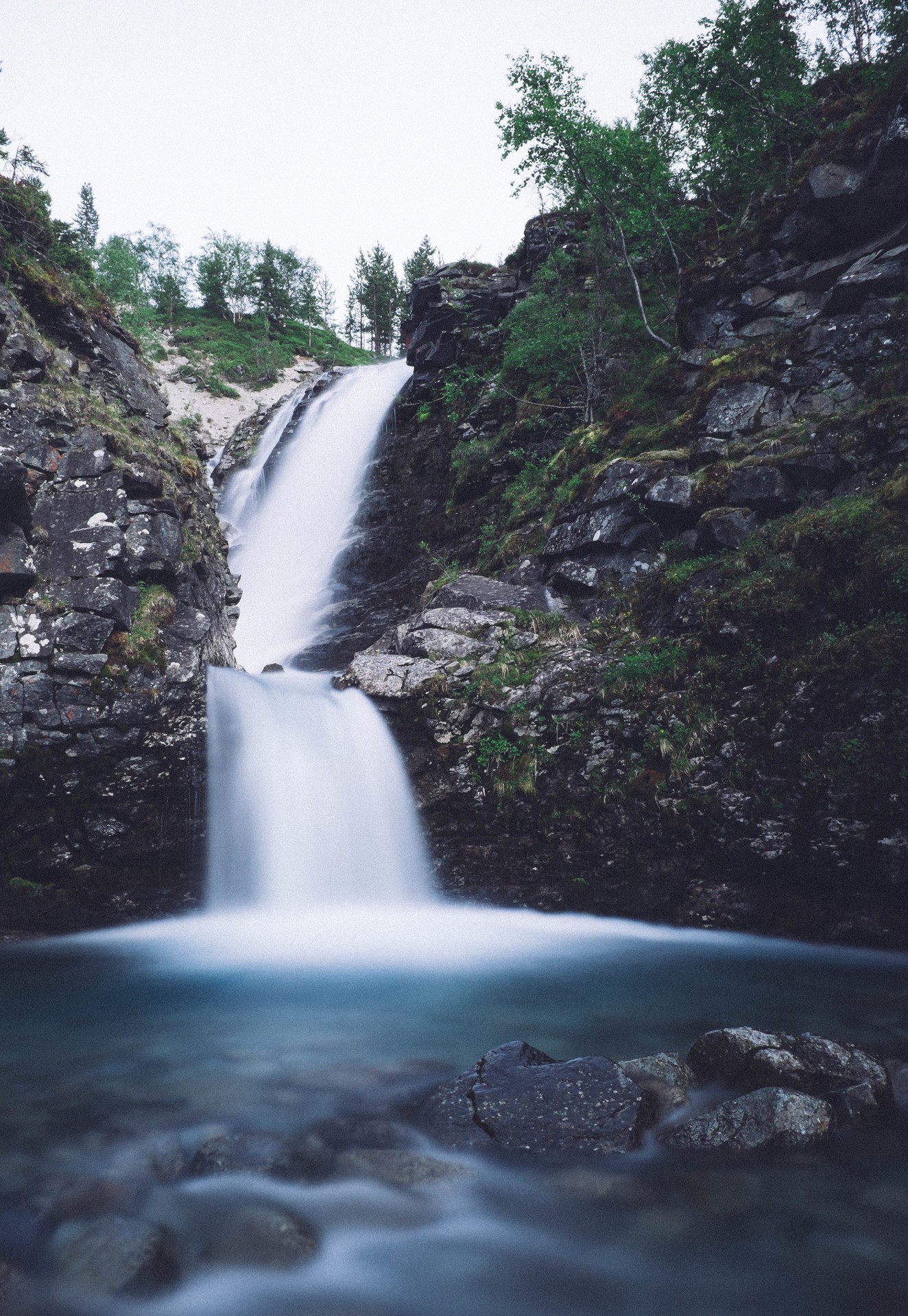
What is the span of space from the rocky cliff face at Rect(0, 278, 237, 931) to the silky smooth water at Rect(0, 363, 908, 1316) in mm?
553

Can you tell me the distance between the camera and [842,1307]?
8.86 feet

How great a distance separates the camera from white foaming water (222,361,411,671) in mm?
18359

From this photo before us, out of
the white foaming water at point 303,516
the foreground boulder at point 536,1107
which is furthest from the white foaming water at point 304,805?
the white foaming water at point 303,516

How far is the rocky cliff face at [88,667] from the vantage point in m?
7.86

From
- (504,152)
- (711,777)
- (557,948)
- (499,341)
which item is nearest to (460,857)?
(557,948)

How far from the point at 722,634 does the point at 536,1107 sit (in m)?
6.40

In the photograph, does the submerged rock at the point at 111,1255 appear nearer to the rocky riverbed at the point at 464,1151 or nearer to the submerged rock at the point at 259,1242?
the rocky riverbed at the point at 464,1151

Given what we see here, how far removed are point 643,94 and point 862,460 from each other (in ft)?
56.5

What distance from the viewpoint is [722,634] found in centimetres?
859

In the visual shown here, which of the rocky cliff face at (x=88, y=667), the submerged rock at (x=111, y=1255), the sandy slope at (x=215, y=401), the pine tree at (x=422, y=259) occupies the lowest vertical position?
the submerged rock at (x=111, y=1255)

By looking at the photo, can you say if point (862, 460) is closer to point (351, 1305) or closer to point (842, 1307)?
point (842, 1307)

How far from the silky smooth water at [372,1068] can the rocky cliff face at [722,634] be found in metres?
0.69

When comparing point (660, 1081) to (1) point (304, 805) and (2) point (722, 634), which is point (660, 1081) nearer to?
(2) point (722, 634)

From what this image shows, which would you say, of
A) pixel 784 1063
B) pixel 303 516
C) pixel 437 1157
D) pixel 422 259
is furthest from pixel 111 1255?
pixel 422 259
